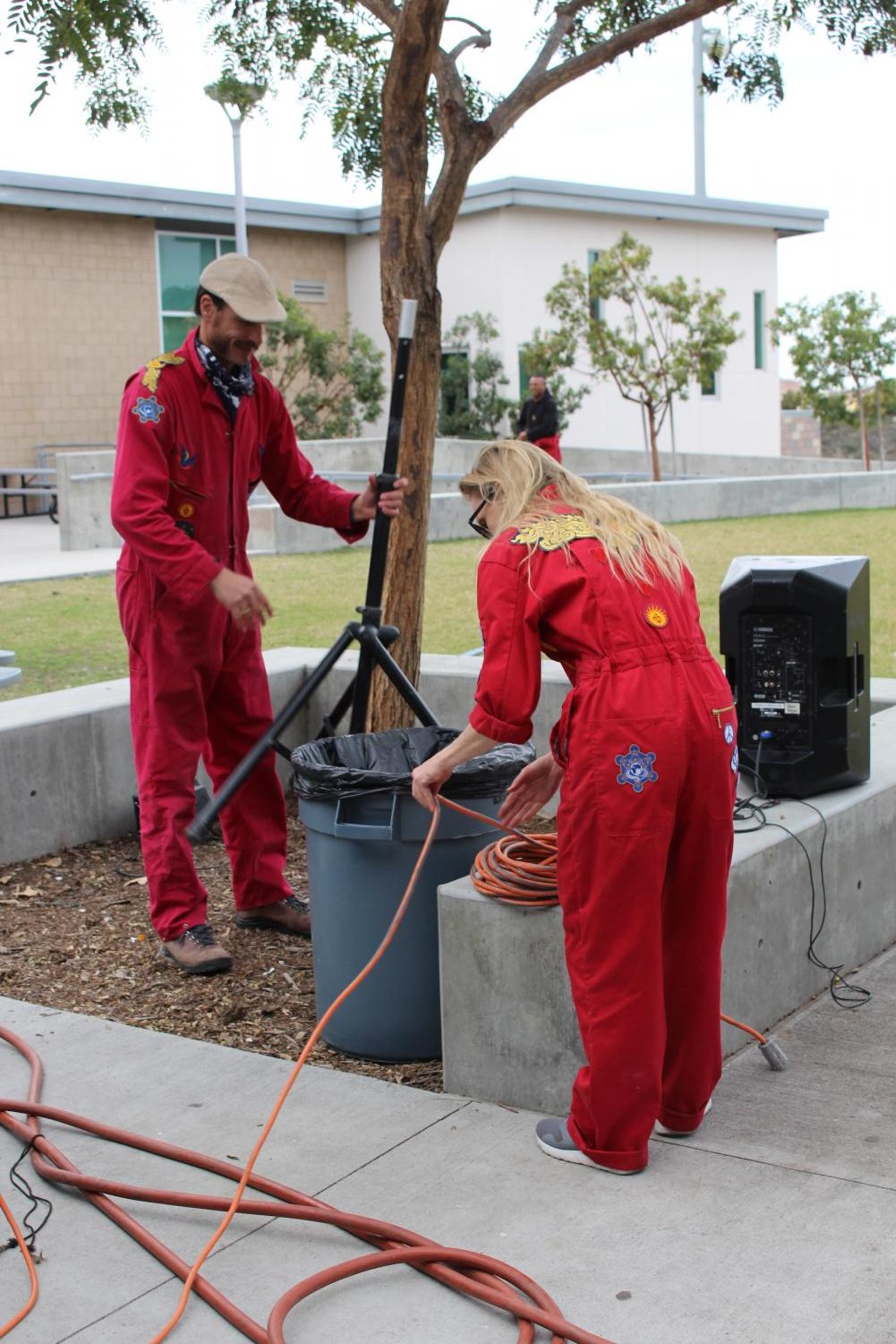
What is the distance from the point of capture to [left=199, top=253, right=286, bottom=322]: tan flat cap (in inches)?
191

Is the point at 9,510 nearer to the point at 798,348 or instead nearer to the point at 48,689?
the point at 798,348

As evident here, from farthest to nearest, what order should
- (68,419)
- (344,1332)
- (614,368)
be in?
(68,419), (614,368), (344,1332)

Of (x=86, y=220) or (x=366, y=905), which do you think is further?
(x=86, y=220)

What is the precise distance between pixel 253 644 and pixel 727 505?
54.2 ft

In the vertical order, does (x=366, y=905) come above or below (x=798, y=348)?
below

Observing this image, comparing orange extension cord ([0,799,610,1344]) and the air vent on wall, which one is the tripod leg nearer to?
orange extension cord ([0,799,610,1344])

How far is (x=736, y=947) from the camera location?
4.26 meters

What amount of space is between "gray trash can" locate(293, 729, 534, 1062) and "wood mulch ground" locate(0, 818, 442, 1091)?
0.13m

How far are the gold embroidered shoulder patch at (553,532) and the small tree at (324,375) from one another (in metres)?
24.5

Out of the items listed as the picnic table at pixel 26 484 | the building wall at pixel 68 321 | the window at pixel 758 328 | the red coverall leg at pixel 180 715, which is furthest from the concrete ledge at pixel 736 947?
the window at pixel 758 328

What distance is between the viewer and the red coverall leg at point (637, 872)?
133 inches

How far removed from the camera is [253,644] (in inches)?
213

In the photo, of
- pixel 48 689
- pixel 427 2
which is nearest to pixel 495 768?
pixel 427 2

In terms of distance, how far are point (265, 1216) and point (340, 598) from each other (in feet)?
34.8
